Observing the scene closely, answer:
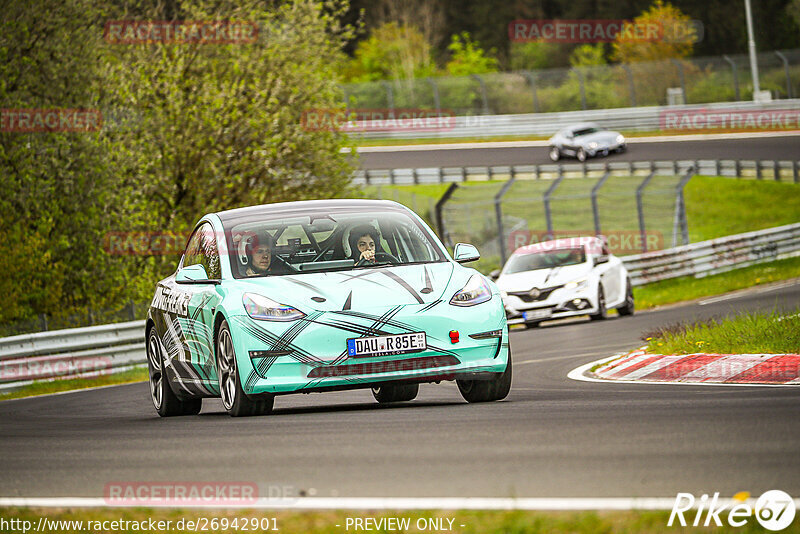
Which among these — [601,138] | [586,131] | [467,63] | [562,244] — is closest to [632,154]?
[601,138]

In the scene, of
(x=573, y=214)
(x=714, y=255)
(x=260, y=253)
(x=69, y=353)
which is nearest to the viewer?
(x=260, y=253)

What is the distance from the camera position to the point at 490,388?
9.91m

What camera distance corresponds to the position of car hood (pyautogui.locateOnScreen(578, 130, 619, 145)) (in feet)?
169

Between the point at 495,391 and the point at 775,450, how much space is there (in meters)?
3.64

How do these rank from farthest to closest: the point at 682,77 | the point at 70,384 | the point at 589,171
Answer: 1. the point at 682,77
2. the point at 589,171
3. the point at 70,384

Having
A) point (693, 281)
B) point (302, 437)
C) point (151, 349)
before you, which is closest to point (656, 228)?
point (693, 281)

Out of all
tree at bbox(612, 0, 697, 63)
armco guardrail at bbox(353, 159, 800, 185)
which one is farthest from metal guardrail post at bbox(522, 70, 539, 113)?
armco guardrail at bbox(353, 159, 800, 185)

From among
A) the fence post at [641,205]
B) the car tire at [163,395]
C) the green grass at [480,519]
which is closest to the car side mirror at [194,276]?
the car tire at [163,395]

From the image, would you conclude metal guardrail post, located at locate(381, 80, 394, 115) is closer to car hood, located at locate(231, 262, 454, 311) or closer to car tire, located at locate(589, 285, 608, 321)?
car tire, located at locate(589, 285, 608, 321)

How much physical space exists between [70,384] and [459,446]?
1221cm

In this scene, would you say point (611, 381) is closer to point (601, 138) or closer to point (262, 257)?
point (262, 257)

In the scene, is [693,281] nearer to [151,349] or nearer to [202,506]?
[151,349]

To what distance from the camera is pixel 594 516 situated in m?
5.07

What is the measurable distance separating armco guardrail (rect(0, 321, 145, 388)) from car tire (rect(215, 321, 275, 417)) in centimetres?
918
